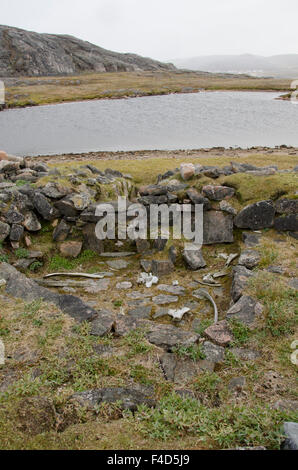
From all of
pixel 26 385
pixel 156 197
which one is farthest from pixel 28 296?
pixel 156 197

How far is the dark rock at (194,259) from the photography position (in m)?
9.35

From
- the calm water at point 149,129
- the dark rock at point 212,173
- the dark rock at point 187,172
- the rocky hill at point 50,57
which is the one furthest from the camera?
the rocky hill at point 50,57

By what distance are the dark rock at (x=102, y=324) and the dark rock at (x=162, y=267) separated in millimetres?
2608

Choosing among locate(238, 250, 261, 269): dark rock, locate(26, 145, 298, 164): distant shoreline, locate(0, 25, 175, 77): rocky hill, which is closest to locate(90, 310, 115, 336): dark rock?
locate(238, 250, 261, 269): dark rock

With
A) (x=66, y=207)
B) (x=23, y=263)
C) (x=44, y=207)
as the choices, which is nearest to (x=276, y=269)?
(x=66, y=207)

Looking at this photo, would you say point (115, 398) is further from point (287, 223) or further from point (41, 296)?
point (287, 223)

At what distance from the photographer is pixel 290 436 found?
369 centimetres

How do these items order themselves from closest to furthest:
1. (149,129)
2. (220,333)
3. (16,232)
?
1. (220,333)
2. (16,232)
3. (149,129)

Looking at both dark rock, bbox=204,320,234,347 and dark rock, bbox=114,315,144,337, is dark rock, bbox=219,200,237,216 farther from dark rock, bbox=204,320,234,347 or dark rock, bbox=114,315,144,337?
dark rock, bbox=114,315,144,337

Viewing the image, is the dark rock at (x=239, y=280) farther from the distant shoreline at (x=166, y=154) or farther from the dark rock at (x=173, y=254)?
the distant shoreline at (x=166, y=154)

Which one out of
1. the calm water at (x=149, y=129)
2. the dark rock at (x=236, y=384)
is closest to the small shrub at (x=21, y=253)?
the dark rock at (x=236, y=384)

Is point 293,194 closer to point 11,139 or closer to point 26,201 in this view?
point 26,201

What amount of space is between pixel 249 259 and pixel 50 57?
140376 mm

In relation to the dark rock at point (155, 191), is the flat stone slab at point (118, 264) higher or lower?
lower
